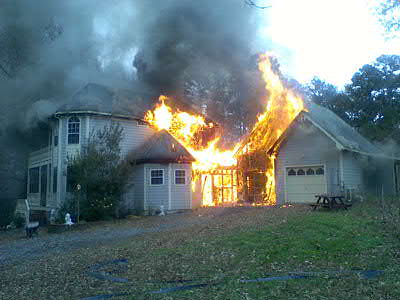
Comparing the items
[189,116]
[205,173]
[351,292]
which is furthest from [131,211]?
[351,292]

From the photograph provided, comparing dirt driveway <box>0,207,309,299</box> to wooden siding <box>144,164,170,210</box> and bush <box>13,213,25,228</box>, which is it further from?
bush <box>13,213,25,228</box>

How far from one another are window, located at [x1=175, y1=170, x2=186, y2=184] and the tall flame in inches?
40.1

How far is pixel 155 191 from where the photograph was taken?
20.6 metres

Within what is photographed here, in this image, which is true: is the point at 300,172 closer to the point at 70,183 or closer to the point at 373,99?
the point at 70,183

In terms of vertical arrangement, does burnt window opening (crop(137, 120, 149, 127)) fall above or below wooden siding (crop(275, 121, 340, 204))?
above

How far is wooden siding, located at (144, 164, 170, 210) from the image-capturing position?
2052cm

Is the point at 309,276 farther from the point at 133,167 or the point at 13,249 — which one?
the point at 133,167

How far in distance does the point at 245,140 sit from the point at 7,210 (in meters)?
15.9

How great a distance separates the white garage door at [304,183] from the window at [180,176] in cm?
552

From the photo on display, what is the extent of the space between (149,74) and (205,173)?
7348mm

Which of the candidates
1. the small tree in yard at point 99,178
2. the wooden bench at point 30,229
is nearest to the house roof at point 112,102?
the small tree in yard at point 99,178

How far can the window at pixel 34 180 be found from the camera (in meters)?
25.4

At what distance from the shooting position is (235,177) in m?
26.4

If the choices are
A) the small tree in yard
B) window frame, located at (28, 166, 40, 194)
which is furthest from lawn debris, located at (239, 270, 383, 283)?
window frame, located at (28, 166, 40, 194)
